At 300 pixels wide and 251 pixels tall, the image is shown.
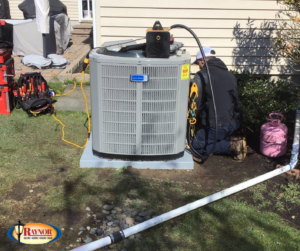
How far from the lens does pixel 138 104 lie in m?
3.81

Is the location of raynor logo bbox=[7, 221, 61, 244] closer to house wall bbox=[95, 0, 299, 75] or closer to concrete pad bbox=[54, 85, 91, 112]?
concrete pad bbox=[54, 85, 91, 112]

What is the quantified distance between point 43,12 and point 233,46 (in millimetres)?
4426

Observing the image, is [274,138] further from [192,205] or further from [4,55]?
[4,55]

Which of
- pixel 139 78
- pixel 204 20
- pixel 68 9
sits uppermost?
pixel 204 20

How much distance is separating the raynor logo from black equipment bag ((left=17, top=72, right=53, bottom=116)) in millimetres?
2773

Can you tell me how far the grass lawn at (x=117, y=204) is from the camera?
2.99m

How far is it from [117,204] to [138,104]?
1063mm

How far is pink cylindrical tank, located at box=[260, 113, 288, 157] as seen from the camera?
14.5ft

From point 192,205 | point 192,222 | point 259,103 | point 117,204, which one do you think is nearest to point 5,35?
point 259,103

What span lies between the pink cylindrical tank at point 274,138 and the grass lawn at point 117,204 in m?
0.66

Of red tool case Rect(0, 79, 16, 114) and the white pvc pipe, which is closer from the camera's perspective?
the white pvc pipe

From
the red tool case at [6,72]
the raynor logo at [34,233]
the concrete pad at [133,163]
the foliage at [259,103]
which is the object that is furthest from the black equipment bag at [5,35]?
the foliage at [259,103]

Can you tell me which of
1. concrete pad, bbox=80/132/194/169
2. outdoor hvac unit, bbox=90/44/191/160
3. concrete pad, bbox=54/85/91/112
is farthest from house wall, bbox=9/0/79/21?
concrete pad, bbox=80/132/194/169

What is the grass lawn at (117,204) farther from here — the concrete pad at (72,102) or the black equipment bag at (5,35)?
the black equipment bag at (5,35)
